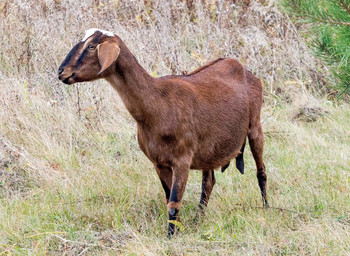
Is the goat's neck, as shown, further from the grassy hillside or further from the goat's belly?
the grassy hillside

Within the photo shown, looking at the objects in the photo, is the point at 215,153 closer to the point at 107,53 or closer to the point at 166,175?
the point at 166,175

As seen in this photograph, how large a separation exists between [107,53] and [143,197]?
1531 millimetres

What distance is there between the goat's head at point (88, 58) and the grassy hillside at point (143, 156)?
113cm

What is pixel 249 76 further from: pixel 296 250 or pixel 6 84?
pixel 6 84

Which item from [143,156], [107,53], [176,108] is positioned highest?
[107,53]

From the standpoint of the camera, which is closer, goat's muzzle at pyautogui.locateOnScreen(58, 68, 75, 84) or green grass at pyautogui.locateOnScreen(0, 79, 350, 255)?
goat's muzzle at pyautogui.locateOnScreen(58, 68, 75, 84)

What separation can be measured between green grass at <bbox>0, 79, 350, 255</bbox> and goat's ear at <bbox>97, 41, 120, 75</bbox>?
118cm

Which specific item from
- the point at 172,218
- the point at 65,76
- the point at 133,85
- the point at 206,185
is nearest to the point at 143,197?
the point at 206,185

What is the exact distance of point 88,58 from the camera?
3.50 meters

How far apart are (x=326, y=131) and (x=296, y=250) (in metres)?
3.20

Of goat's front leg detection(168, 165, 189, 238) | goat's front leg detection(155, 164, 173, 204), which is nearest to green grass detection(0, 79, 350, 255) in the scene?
goat's front leg detection(168, 165, 189, 238)

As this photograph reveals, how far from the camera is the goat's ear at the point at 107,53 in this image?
3375mm

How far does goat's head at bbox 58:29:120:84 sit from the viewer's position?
11.3ft

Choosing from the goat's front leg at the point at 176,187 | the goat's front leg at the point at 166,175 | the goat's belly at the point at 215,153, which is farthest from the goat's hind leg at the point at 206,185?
the goat's front leg at the point at 176,187
